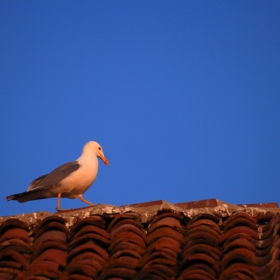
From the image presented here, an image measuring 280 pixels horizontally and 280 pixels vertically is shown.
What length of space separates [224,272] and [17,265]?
1978 mm

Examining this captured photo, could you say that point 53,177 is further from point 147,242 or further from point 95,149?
point 147,242

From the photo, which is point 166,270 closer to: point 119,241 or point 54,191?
point 119,241

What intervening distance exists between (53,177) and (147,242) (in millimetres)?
3688

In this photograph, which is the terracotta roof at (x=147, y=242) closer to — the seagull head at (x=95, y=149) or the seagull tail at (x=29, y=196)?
the seagull tail at (x=29, y=196)

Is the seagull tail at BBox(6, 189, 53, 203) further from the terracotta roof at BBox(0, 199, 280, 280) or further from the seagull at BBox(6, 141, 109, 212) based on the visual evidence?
the terracotta roof at BBox(0, 199, 280, 280)

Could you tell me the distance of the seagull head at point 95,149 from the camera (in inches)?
442

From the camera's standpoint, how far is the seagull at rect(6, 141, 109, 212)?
9898mm

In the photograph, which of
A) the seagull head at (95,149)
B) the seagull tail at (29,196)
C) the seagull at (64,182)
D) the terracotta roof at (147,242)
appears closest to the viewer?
the terracotta roof at (147,242)

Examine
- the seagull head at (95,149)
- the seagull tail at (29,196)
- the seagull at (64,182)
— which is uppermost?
the seagull head at (95,149)

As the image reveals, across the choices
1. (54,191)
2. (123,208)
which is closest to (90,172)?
(54,191)

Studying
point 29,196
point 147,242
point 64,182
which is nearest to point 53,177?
point 64,182

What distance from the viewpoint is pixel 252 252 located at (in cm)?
606

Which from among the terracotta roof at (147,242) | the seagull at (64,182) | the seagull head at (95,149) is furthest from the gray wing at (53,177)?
the terracotta roof at (147,242)

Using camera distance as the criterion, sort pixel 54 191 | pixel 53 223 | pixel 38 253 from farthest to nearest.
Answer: pixel 54 191 → pixel 53 223 → pixel 38 253
